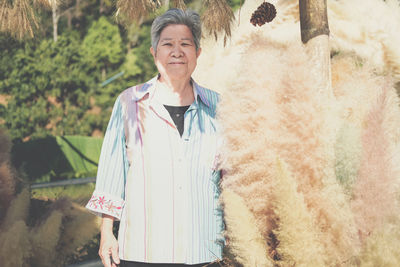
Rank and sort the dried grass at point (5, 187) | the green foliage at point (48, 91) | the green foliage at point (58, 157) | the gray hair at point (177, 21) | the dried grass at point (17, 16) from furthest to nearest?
the green foliage at point (48, 91)
the green foliage at point (58, 157)
the dried grass at point (17, 16)
the dried grass at point (5, 187)
the gray hair at point (177, 21)

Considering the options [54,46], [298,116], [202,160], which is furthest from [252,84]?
[54,46]

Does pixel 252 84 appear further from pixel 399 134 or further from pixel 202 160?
pixel 202 160

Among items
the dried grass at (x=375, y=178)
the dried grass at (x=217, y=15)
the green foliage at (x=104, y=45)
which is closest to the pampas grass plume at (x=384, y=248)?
the dried grass at (x=375, y=178)

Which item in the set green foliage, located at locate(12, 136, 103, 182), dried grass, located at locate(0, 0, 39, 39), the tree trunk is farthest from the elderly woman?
green foliage, located at locate(12, 136, 103, 182)

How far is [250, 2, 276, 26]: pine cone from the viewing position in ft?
4.72

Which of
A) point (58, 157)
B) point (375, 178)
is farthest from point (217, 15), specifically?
point (58, 157)

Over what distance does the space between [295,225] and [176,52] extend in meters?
0.82

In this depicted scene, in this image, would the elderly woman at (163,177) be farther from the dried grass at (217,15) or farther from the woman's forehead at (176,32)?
the dried grass at (217,15)

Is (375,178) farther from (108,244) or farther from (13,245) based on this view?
(13,245)

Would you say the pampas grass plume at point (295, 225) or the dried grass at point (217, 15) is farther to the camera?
the dried grass at point (217, 15)

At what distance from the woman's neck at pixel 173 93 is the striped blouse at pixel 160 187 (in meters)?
0.05

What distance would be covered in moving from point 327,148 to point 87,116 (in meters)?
16.0

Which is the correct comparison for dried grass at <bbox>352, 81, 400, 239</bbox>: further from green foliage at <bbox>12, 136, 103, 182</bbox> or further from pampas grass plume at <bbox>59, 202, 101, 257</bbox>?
green foliage at <bbox>12, 136, 103, 182</bbox>

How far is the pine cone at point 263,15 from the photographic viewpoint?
4.72 ft
